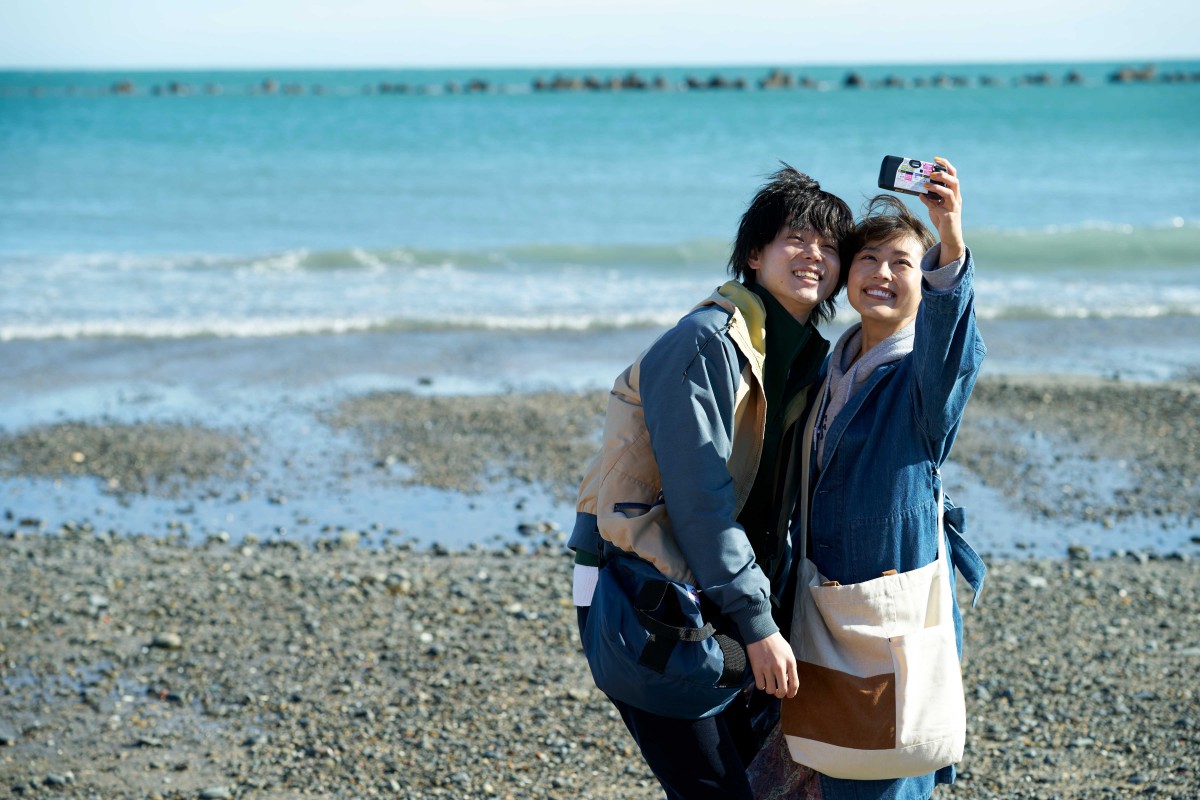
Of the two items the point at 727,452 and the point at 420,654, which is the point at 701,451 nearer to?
the point at 727,452

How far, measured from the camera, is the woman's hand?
2510mm

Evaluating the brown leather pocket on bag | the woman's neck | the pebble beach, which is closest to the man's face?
the woman's neck

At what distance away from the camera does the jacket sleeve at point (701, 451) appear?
2492 millimetres

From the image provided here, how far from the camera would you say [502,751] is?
181 inches

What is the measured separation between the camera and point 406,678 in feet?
17.1

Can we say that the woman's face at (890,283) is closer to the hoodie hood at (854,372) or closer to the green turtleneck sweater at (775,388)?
the hoodie hood at (854,372)

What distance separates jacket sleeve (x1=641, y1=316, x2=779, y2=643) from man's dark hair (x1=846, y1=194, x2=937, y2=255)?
498 mm

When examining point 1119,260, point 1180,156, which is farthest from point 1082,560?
point 1180,156

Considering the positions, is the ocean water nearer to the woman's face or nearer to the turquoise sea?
the turquoise sea

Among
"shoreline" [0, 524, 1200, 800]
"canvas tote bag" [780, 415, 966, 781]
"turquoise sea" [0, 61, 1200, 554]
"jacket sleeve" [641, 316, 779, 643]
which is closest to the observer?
"jacket sleeve" [641, 316, 779, 643]

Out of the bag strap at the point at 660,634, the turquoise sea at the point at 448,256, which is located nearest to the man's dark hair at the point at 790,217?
the bag strap at the point at 660,634

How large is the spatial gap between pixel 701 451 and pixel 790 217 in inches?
24.6

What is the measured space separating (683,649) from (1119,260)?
60.3 ft

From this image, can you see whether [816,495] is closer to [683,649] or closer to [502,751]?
[683,649]
